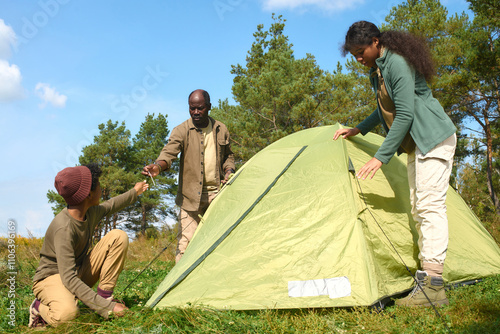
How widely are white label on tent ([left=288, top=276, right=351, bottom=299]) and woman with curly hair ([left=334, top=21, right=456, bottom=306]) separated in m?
0.43

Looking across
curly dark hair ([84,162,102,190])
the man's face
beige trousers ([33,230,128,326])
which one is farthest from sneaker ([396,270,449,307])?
the man's face

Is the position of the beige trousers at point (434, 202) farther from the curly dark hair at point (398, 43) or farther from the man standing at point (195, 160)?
the man standing at point (195, 160)

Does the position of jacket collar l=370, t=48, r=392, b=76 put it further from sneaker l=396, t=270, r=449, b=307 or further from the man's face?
the man's face

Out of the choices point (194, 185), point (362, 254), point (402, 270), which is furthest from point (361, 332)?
point (194, 185)

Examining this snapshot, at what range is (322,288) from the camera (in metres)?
2.68

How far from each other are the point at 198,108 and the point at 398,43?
2.23 m

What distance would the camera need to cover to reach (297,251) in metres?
2.89

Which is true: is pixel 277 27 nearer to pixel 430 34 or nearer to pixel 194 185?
pixel 430 34

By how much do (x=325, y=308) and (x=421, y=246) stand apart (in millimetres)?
895

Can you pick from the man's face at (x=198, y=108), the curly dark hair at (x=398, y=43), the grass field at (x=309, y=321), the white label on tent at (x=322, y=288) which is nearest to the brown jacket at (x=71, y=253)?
the grass field at (x=309, y=321)

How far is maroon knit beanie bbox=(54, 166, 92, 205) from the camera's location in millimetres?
2734

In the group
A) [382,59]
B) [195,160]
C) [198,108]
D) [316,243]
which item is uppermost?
[198,108]

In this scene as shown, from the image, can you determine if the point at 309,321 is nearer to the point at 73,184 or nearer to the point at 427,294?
the point at 427,294

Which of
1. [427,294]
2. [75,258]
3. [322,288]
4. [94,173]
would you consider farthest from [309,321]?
[94,173]
